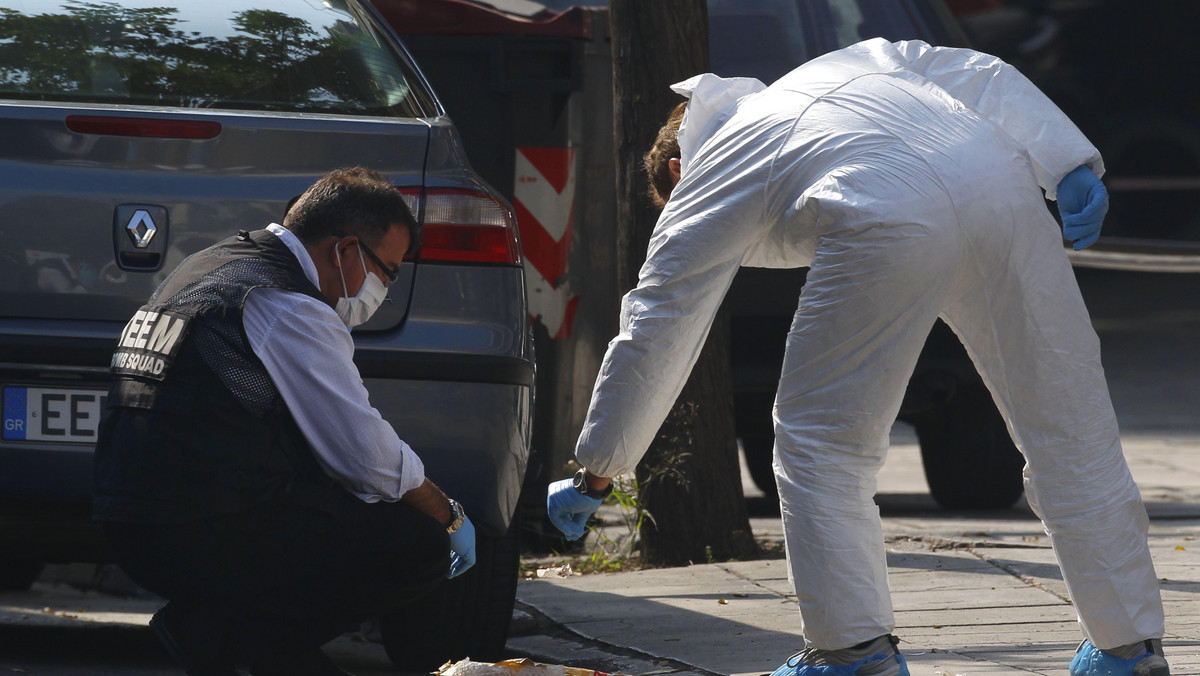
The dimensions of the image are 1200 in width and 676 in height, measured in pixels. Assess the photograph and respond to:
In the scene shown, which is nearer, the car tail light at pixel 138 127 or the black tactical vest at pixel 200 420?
the black tactical vest at pixel 200 420

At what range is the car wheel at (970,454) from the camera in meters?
6.47

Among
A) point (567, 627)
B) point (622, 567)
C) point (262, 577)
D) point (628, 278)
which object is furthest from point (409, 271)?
point (622, 567)

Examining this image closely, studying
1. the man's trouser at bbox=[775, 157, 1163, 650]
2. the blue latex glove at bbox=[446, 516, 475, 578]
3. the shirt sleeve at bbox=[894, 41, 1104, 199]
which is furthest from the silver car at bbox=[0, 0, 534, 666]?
the shirt sleeve at bbox=[894, 41, 1104, 199]

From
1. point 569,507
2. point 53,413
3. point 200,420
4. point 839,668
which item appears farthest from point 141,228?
point 839,668

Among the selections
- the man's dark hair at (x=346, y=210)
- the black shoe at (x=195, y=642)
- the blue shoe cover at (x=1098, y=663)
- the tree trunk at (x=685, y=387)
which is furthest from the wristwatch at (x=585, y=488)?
the tree trunk at (x=685, y=387)

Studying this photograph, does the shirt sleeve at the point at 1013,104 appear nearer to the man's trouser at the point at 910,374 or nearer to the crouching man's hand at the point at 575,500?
the man's trouser at the point at 910,374

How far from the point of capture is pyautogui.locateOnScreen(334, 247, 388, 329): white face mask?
310 centimetres

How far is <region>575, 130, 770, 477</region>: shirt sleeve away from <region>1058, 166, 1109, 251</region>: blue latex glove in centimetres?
59

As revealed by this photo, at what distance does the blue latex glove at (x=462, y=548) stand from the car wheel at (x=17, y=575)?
3.01 meters

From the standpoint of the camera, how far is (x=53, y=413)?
343 cm

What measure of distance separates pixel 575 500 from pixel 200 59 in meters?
1.39

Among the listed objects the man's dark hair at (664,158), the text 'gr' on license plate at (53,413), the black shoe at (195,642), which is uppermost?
the man's dark hair at (664,158)

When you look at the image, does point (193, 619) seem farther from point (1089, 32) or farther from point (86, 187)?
point (1089, 32)

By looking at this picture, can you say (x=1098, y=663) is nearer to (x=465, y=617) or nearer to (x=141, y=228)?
(x=465, y=617)
